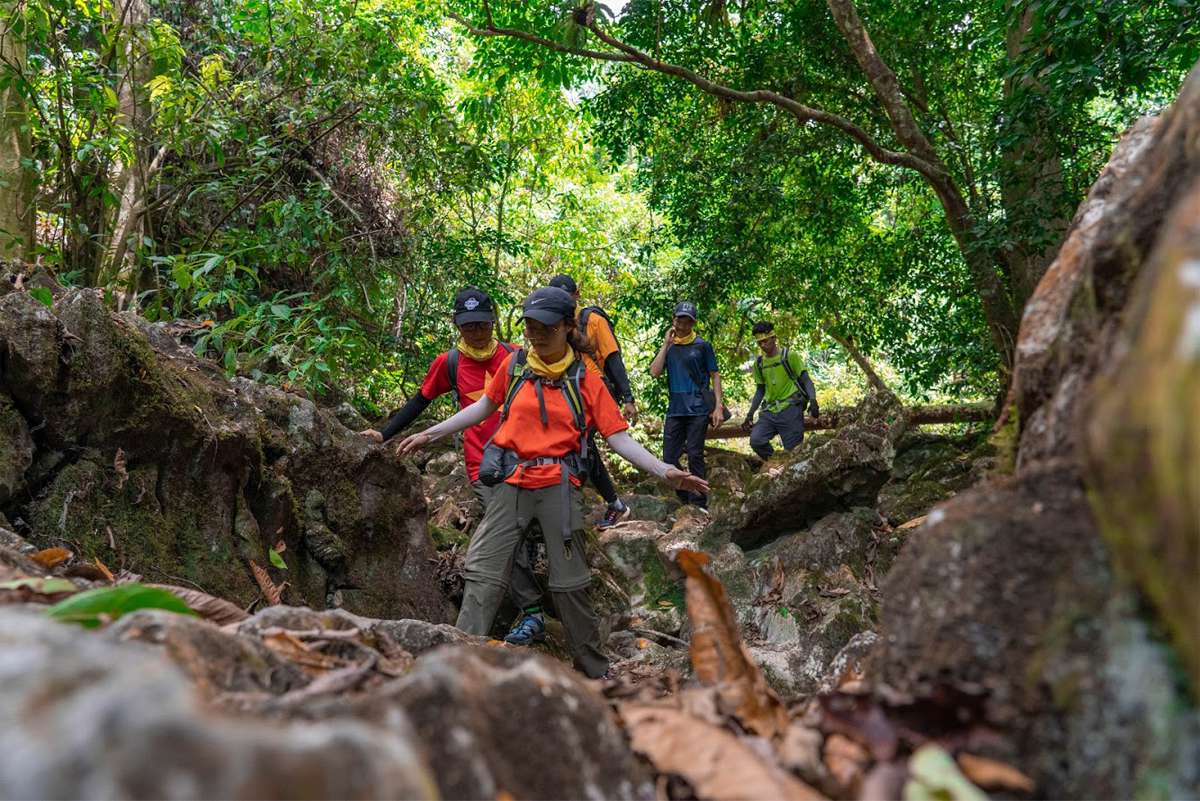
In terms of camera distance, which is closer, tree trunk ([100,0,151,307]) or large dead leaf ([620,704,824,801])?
large dead leaf ([620,704,824,801])

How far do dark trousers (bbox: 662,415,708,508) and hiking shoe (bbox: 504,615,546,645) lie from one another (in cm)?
438

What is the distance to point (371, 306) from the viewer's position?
9969 millimetres

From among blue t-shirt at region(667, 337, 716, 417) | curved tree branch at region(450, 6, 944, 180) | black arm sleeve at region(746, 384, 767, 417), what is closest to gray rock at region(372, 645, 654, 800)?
curved tree branch at region(450, 6, 944, 180)

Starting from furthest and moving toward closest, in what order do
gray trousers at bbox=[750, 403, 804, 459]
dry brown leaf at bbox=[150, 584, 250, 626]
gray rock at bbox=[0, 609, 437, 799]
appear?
1. gray trousers at bbox=[750, 403, 804, 459]
2. dry brown leaf at bbox=[150, 584, 250, 626]
3. gray rock at bbox=[0, 609, 437, 799]

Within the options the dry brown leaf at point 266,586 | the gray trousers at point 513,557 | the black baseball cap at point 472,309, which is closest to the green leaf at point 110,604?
the dry brown leaf at point 266,586

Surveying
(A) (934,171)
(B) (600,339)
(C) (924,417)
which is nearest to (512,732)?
(B) (600,339)

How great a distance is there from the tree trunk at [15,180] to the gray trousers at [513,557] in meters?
3.97

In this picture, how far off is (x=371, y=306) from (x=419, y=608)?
460 centimetres

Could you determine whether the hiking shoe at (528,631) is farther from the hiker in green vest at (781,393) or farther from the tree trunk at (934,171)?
the hiker in green vest at (781,393)

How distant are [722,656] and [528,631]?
4.16 metres

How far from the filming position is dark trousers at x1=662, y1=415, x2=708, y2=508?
10.4 meters

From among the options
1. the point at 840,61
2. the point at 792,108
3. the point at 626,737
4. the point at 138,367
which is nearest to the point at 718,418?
the point at 792,108

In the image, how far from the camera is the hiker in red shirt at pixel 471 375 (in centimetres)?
634

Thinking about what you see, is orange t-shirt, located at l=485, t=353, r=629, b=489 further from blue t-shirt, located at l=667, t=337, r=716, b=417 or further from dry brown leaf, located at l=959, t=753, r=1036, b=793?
blue t-shirt, located at l=667, t=337, r=716, b=417
